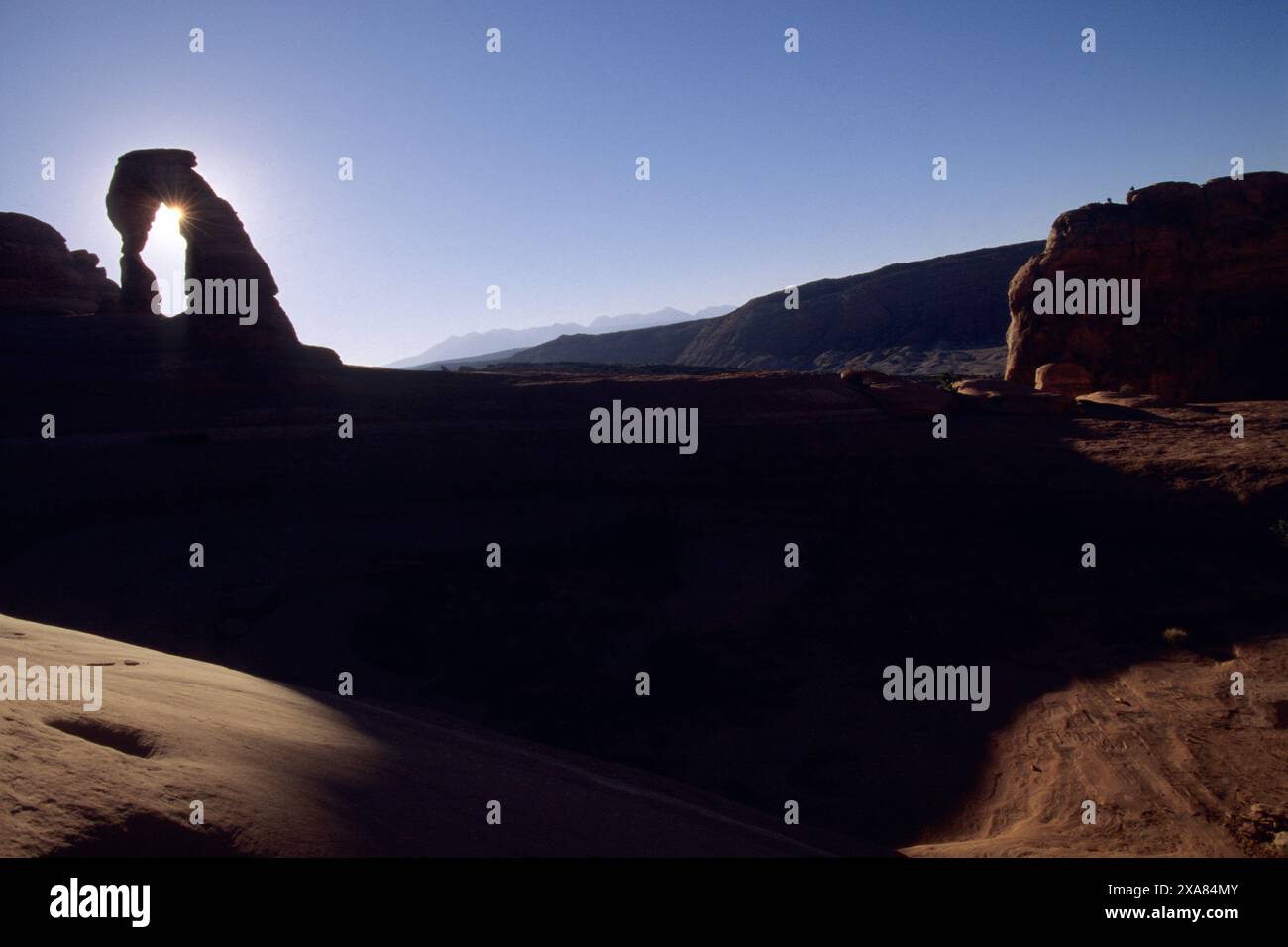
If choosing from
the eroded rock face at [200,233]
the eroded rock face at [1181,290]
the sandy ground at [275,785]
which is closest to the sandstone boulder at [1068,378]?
the eroded rock face at [1181,290]

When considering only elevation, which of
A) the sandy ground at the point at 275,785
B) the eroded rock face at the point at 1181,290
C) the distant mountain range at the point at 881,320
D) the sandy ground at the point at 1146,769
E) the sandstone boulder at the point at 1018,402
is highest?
the distant mountain range at the point at 881,320

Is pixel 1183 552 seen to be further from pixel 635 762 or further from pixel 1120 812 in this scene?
pixel 635 762

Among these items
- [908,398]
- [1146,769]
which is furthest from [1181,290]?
[1146,769]

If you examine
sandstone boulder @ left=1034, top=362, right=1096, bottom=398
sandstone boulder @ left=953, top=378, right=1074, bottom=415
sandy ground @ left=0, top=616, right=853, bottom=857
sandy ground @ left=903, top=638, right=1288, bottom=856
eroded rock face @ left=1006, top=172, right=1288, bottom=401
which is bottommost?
sandy ground @ left=903, top=638, right=1288, bottom=856

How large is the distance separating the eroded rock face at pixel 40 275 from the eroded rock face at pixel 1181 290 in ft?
115

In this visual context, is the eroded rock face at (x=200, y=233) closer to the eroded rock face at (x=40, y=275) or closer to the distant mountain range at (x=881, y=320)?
the eroded rock face at (x=40, y=275)

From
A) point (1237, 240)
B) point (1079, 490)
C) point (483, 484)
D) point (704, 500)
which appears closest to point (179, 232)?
point (483, 484)

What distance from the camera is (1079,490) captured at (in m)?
16.0

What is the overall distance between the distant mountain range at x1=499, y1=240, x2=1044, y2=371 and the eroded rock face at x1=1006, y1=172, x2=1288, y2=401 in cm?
3710

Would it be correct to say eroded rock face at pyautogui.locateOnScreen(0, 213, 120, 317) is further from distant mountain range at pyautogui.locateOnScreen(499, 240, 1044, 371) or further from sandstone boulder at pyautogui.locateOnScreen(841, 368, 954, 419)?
distant mountain range at pyautogui.locateOnScreen(499, 240, 1044, 371)

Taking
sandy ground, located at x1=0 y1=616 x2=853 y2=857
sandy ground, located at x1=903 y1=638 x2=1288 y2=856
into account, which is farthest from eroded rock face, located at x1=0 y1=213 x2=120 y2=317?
sandy ground, located at x1=903 y1=638 x2=1288 y2=856

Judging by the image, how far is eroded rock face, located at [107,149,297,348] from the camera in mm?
24406

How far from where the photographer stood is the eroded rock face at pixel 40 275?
33688 millimetres

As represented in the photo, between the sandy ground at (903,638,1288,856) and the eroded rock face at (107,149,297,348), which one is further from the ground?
the eroded rock face at (107,149,297,348)
